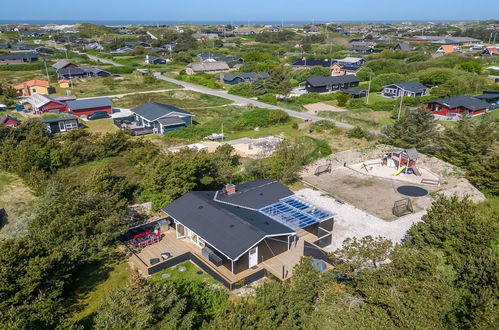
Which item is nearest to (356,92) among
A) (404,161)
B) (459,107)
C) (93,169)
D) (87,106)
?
(459,107)

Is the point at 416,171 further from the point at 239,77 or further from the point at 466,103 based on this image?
the point at 239,77

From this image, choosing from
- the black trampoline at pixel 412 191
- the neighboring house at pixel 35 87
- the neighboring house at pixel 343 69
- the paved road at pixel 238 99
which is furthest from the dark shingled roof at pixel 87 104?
the neighboring house at pixel 343 69

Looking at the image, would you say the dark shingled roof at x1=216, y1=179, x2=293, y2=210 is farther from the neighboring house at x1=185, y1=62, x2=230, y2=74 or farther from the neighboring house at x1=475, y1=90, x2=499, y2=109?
the neighboring house at x1=185, y1=62, x2=230, y2=74

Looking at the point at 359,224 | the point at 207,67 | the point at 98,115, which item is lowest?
the point at 359,224

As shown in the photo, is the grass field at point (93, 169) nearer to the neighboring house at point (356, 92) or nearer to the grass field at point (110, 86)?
the grass field at point (110, 86)

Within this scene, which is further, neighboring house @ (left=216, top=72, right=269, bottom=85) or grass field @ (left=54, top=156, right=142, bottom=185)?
neighboring house @ (left=216, top=72, right=269, bottom=85)

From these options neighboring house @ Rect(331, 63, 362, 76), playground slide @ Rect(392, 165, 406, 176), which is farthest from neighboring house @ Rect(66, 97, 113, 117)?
neighboring house @ Rect(331, 63, 362, 76)
